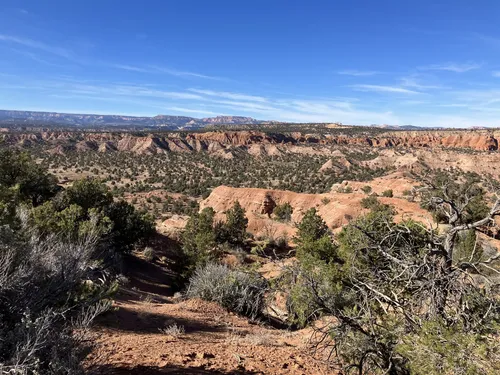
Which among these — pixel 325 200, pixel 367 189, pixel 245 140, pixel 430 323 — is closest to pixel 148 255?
pixel 325 200

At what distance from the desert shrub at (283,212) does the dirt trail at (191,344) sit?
96.7 ft

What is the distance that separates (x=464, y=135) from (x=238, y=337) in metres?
148

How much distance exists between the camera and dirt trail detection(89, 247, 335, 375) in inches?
261

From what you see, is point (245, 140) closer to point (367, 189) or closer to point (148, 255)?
point (367, 189)

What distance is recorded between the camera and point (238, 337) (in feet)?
30.4

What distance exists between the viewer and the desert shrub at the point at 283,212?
41.8 meters

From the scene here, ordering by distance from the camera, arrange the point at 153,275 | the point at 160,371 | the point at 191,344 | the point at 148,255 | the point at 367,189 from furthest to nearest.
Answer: the point at 367,189 → the point at 148,255 → the point at 153,275 → the point at 191,344 → the point at 160,371

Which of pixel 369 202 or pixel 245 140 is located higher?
pixel 245 140

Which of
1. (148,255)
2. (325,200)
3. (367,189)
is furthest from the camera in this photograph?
(367,189)

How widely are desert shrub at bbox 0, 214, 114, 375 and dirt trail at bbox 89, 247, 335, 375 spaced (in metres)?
0.67

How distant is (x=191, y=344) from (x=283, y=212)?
34672 millimetres

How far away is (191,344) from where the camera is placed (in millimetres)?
8234

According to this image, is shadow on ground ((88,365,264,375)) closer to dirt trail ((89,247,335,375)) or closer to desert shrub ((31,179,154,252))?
dirt trail ((89,247,335,375))

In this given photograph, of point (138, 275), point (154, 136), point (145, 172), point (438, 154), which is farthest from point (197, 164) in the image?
point (138, 275)
